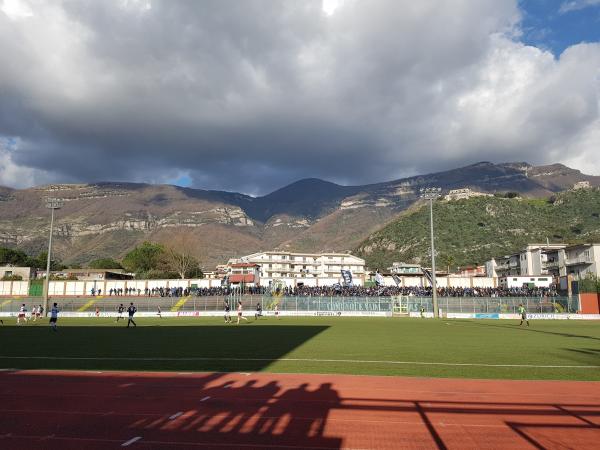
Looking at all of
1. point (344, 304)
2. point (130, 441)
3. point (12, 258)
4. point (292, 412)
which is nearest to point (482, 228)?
point (344, 304)

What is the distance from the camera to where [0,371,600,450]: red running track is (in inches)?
290

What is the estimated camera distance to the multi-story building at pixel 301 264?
423ft

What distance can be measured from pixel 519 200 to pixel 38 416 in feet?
549

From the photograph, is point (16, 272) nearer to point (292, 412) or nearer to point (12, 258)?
point (12, 258)

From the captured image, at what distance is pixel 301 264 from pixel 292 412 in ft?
415

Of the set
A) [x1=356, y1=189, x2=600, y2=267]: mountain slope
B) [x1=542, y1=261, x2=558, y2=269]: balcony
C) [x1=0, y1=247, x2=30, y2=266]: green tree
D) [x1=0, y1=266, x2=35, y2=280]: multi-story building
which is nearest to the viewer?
[x1=542, y1=261, x2=558, y2=269]: balcony

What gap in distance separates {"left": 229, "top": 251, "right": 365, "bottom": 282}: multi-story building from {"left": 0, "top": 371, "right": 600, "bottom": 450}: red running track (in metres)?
116

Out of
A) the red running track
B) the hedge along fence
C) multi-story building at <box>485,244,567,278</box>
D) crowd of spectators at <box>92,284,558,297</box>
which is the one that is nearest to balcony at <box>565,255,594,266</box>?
multi-story building at <box>485,244,567,278</box>

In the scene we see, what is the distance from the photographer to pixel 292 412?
910cm

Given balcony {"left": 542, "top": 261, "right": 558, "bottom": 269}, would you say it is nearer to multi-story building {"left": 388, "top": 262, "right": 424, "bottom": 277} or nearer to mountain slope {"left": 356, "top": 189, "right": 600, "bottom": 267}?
multi-story building {"left": 388, "top": 262, "right": 424, "bottom": 277}

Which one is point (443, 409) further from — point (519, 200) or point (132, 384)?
point (519, 200)

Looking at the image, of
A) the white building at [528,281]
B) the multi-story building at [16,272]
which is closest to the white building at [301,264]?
the white building at [528,281]

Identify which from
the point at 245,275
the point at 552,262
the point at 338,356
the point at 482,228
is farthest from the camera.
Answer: the point at 482,228

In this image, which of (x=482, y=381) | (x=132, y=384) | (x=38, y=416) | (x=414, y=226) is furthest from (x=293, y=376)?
(x=414, y=226)
